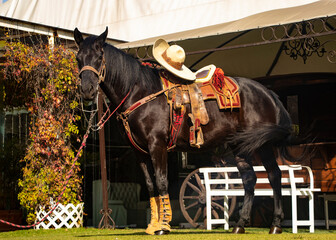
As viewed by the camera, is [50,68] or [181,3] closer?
[50,68]

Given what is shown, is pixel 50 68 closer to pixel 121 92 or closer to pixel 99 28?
pixel 121 92

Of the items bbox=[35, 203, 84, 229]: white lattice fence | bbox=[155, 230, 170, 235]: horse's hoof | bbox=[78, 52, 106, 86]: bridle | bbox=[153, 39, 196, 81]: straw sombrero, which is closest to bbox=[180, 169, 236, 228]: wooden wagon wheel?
bbox=[35, 203, 84, 229]: white lattice fence

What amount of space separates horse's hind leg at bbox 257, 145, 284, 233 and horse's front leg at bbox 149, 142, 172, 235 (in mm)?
1117

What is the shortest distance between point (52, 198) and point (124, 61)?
3.37m

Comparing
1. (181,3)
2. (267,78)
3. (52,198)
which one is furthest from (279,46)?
(52,198)

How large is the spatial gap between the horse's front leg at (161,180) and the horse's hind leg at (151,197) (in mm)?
64

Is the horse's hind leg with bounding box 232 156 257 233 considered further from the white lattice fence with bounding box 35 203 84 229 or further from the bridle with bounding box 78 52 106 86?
the white lattice fence with bounding box 35 203 84 229

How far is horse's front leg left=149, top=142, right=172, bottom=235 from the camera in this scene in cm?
508

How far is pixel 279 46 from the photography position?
8.99 metres

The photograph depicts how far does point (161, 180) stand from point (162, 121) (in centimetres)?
57

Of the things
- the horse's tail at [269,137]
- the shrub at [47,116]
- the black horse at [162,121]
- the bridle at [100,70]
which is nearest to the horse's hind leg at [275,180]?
the black horse at [162,121]

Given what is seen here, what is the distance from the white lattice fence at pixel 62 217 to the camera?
773 centimetres

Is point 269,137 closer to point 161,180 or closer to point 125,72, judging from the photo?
point 161,180

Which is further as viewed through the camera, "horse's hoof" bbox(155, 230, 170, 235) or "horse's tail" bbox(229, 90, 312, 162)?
"horse's tail" bbox(229, 90, 312, 162)
